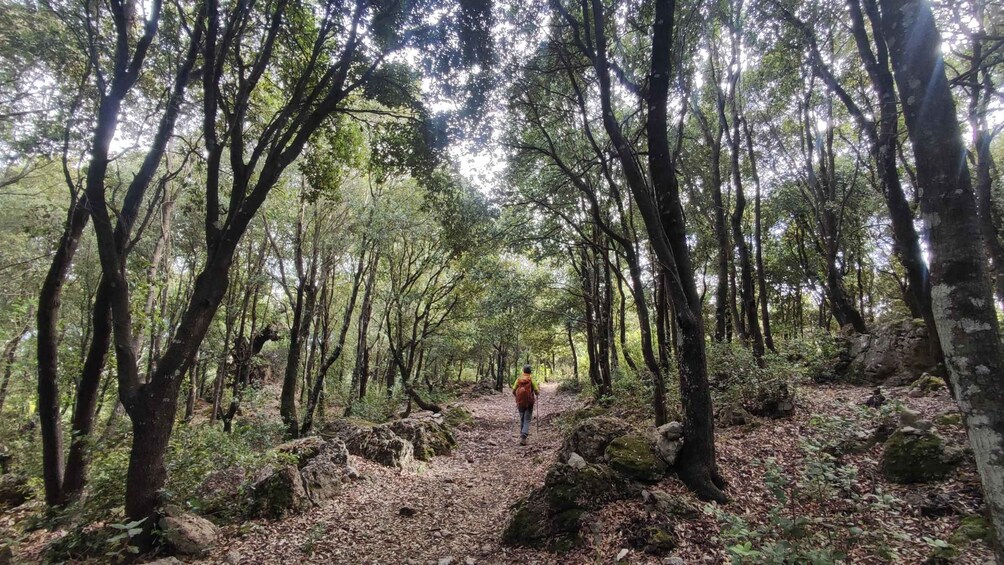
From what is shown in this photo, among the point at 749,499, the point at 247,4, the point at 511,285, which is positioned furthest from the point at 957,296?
the point at 511,285

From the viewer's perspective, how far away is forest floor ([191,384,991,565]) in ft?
13.6

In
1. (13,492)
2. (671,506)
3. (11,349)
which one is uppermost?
(11,349)

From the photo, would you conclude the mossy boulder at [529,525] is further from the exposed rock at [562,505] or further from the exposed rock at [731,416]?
the exposed rock at [731,416]

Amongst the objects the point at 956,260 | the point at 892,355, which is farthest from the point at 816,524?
the point at 892,355

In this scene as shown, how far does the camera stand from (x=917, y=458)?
4.80 meters

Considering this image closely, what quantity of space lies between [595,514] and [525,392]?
267 inches

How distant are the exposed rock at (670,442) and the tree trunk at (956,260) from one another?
3.28 meters

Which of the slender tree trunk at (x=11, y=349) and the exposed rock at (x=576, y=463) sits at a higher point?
the slender tree trunk at (x=11, y=349)

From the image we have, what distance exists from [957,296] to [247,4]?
28.6ft

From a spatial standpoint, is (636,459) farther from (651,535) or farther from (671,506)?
(651,535)

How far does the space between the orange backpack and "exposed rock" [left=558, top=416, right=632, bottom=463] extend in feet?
15.0

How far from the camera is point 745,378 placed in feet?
28.2

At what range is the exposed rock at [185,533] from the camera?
5.08 meters

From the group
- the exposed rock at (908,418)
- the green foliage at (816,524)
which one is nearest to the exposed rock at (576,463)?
the green foliage at (816,524)
